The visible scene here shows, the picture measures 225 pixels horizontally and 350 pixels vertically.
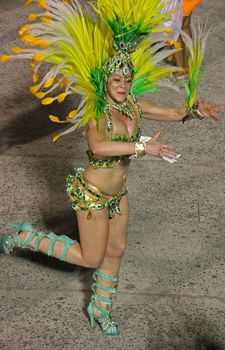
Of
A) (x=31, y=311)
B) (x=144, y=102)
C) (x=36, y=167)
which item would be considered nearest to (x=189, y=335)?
(x=31, y=311)

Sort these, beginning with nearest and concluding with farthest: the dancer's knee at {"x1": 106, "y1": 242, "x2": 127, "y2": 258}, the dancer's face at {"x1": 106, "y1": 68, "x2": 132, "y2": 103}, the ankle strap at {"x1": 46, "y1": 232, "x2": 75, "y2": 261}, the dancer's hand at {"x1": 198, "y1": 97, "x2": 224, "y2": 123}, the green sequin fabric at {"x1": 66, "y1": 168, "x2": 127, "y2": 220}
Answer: the dancer's face at {"x1": 106, "y1": 68, "x2": 132, "y2": 103} < the green sequin fabric at {"x1": 66, "y1": 168, "x2": 127, "y2": 220} < the dancer's hand at {"x1": 198, "y1": 97, "x2": 224, "y2": 123} < the dancer's knee at {"x1": 106, "y1": 242, "x2": 127, "y2": 258} < the ankle strap at {"x1": 46, "y1": 232, "x2": 75, "y2": 261}

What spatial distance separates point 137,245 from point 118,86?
1.92m

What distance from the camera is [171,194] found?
7238 mm

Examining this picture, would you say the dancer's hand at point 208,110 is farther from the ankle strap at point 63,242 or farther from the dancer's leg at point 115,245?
the ankle strap at point 63,242

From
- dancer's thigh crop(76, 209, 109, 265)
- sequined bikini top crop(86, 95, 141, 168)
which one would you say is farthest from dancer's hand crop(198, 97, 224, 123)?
dancer's thigh crop(76, 209, 109, 265)

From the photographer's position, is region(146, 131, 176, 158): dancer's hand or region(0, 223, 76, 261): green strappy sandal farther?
region(0, 223, 76, 261): green strappy sandal

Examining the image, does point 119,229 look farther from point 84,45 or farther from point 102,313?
point 84,45

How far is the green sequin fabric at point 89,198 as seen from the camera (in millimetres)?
5133

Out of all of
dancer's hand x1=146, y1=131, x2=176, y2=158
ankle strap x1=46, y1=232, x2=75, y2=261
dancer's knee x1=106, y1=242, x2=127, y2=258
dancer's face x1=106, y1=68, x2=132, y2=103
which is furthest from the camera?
ankle strap x1=46, y1=232, x2=75, y2=261

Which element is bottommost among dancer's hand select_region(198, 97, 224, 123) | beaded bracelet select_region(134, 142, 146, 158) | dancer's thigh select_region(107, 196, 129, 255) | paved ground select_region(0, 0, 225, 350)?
paved ground select_region(0, 0, 225, 350)

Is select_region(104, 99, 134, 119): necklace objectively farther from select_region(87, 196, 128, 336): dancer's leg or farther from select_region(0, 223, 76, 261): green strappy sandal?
select_region(0, 223, 76, 261): green strappy sandal

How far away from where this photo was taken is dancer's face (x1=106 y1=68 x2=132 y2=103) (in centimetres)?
491

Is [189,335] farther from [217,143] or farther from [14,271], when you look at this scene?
[217,143]

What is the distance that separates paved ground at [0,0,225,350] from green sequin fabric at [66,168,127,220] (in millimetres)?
901
